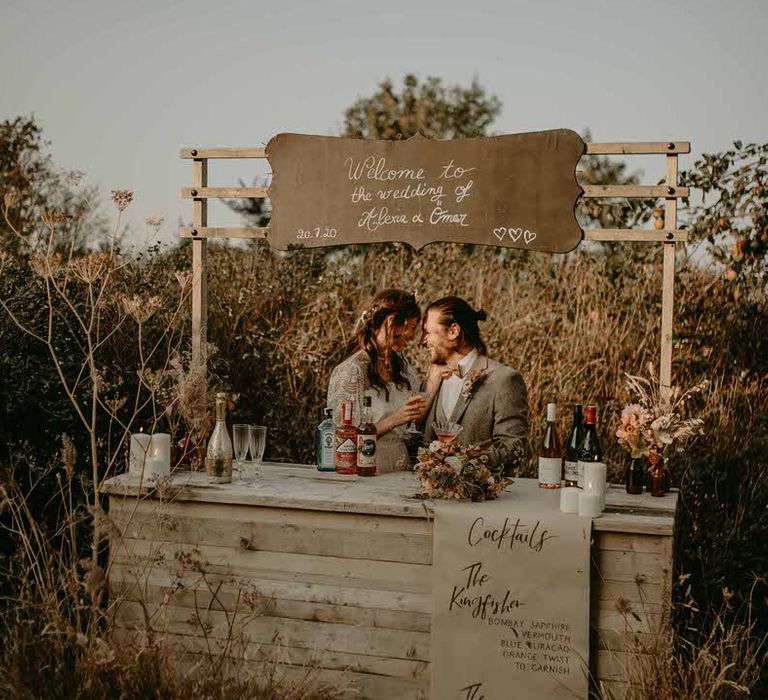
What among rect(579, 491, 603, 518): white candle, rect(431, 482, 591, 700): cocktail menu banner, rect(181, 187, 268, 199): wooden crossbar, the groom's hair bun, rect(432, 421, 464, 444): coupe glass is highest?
rect(181, 187, 268, 199): wooden crossbar

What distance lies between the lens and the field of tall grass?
3967 millimetres

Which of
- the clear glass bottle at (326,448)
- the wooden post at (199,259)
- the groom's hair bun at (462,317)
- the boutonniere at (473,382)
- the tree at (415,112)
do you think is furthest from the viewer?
the tree at (415,112)

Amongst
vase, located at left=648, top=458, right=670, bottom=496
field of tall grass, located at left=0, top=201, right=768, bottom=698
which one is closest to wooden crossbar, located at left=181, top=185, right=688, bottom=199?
field of tall grass, located at left=0, top=201, right=768, bottom=698

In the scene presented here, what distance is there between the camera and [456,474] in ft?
10.4

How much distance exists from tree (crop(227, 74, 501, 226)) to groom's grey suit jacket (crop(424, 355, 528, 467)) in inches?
329

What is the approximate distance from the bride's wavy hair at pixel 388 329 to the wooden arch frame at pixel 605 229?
654 mm

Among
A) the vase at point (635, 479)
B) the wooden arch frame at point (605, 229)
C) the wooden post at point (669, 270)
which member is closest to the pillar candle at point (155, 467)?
the wooden arch frame at point (605, 229)

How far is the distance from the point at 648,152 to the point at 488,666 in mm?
2170

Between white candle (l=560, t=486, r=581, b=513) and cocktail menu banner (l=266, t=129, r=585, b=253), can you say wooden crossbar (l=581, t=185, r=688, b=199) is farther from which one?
white candle (l=560, t=486, r=581, b=513)

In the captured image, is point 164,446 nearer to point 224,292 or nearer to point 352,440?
point 352,440

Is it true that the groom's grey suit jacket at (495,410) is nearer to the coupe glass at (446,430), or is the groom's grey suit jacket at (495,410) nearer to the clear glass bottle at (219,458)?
the coupe glass at (446,430)

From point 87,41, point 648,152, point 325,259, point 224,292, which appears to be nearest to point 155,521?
point 648,152

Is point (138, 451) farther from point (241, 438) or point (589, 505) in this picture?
point (589, 505)

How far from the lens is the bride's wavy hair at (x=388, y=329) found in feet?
13.1
